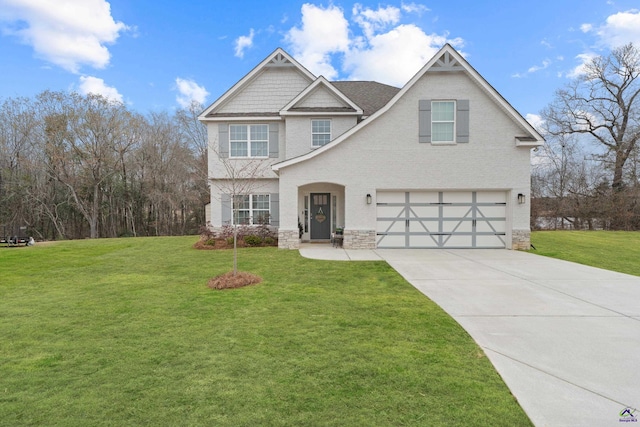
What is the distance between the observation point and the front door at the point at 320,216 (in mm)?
15031

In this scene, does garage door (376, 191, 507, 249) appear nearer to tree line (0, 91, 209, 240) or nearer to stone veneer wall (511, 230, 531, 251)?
stone veneer wall (511, 230, 531, 251)

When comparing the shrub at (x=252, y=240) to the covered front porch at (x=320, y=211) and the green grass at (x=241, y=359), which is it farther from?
the green grass at (x=241, y=359)

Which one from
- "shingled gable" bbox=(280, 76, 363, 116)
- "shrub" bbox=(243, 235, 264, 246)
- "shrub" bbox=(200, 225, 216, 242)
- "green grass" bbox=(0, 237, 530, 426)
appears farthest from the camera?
"shingled gable" bbox=(280, 76, 363, 116)

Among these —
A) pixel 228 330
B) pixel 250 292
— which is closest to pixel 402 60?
pixel 250 292

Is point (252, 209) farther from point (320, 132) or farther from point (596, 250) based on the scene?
point (596, 250)

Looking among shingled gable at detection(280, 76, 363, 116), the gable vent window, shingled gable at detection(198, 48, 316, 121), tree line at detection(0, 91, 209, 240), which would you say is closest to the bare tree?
tree line at detection(0, 91, 209, 240)

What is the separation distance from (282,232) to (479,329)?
9319mm

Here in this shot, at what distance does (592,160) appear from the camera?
2630 centimetres

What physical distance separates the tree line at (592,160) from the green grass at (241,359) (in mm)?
24611

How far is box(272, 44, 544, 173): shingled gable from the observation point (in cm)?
1252

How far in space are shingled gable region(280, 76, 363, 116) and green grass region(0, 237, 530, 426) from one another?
9.84 meters

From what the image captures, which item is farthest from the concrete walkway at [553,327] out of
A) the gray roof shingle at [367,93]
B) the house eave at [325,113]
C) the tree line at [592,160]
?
the tree line at [592,160]

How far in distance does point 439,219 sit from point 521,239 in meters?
3.39

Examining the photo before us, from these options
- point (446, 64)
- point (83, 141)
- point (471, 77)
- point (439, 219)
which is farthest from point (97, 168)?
point (471, 77)
